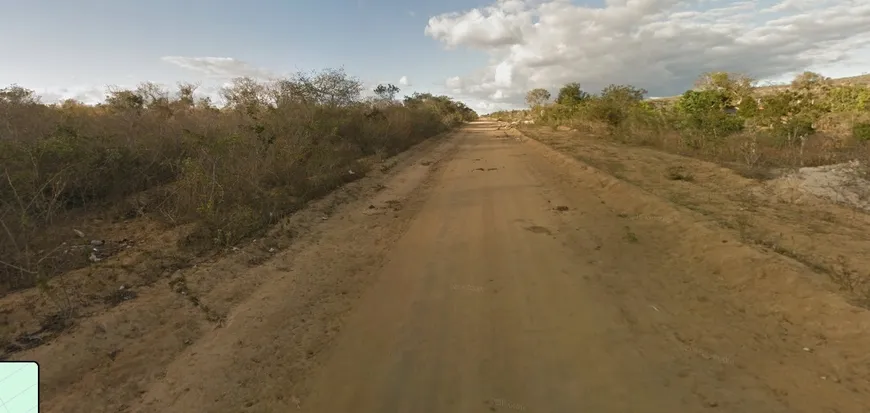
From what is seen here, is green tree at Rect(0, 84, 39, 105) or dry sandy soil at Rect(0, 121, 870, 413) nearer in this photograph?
dry sandy soil at Rect(0, 121, 870, 413)

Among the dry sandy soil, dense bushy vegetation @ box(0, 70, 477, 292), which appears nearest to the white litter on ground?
the dry sandy soil

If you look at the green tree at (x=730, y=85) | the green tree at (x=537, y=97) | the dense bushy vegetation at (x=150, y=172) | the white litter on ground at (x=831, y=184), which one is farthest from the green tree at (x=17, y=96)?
the green tree at (x=537, y=97)

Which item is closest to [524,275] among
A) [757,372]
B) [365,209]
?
[757,372]

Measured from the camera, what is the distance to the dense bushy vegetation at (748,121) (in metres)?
13.7

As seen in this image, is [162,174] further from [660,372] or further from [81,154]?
[660,372]

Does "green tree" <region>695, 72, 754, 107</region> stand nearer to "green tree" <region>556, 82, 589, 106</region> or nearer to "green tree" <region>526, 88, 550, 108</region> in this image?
"green tree" <region>556, 82, 589, 106</region>

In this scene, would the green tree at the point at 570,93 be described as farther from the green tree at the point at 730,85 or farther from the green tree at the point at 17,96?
the green tree at the point at 17,96

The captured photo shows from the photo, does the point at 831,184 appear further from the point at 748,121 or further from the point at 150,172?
the point at 150,172

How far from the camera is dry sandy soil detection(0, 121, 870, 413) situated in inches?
132

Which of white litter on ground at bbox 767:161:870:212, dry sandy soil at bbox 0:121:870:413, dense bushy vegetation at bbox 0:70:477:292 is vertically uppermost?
dense bushy vegetation at bbox 0:70:477:292

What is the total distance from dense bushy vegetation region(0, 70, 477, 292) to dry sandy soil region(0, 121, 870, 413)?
2.96 ft

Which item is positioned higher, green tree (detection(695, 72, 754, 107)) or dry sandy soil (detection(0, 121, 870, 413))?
green tree (detection(695, 72, 754, 107))

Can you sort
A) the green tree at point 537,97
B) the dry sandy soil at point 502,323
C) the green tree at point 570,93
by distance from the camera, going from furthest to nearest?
the green tree at point 537,97
the green tree at point 570,93
the dry sandy soil at point 502,323

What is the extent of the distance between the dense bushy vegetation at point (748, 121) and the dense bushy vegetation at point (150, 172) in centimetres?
1222
